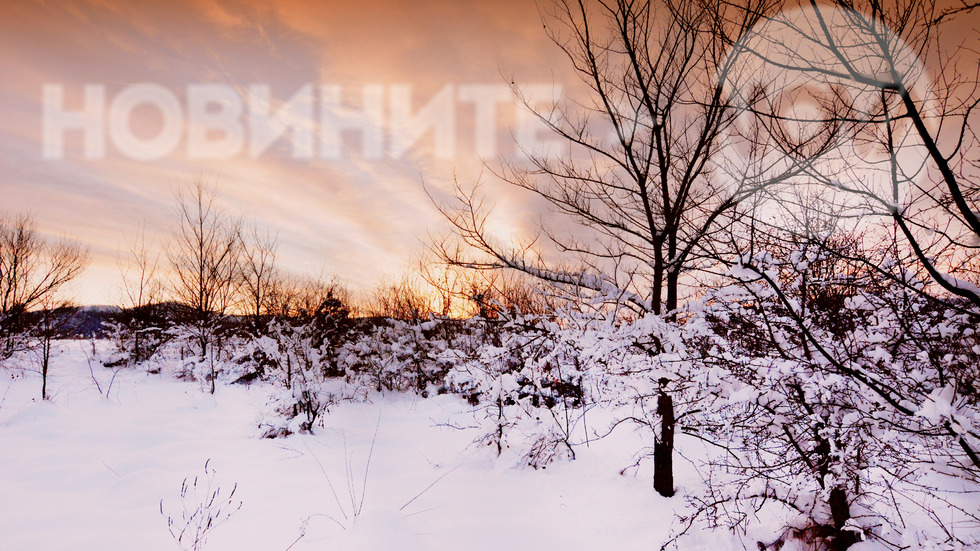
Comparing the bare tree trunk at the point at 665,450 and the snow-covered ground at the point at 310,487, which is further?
the bare tree trunk at the point at 665,450

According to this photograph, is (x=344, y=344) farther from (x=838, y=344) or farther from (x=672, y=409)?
(x=838, y=344)

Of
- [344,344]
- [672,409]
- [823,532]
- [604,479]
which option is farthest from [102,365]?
[823,532]

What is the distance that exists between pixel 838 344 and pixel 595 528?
286 cm

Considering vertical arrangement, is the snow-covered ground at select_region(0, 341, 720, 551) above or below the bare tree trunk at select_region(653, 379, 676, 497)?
below

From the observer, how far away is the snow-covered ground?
157 inches

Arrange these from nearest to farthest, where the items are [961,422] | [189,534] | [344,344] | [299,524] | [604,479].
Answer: [961,422], [189,534], [299,524], [604,479], [344,344]

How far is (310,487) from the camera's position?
5238 mm

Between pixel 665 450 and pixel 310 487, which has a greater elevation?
pixel 665 450

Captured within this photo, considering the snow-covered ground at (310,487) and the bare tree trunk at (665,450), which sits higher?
the bare tree trunk at (665,450)

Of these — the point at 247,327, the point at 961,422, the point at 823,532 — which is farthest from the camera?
the point at 247,327

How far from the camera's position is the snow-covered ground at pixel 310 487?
3977 mm

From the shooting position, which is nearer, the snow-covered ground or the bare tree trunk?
the snow-covered ground

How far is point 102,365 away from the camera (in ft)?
53.7

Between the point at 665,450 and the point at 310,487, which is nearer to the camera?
the point at 665,450
